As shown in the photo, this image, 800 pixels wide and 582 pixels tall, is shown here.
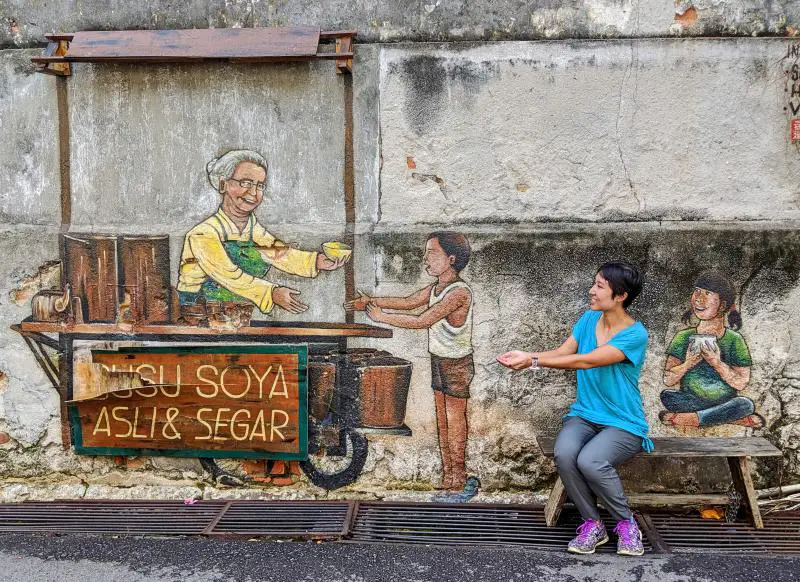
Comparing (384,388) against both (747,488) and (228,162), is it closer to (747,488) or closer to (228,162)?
(228,162)

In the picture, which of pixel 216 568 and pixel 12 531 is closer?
pixel 216 568

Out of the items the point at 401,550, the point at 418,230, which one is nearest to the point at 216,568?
the point at 401,550

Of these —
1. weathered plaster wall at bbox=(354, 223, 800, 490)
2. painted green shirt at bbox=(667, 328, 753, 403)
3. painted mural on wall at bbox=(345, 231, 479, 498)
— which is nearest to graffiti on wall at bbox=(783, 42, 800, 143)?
weathered plaster wall at bbox=(354, 223, 800, 490)

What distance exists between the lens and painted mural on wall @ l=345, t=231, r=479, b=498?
4074 millimetres

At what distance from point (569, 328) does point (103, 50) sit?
2838 millimetres

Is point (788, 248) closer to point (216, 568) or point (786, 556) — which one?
point (786, 556)

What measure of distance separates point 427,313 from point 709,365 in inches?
59.7

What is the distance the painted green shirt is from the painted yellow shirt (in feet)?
6.76

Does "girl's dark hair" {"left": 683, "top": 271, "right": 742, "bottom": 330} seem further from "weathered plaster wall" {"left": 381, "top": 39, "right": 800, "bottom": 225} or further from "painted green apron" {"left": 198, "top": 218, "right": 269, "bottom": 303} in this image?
"painted green apron" {"left": 198, "top": 218, "right": 269, "bottom": 303}

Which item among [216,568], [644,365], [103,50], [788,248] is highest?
[103,50]

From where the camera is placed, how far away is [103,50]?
13.0 feet

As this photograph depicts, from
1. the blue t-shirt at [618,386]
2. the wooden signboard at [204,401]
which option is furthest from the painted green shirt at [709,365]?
the wooden signboard at [204,401]

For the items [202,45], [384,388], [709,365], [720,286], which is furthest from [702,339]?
[202,45]

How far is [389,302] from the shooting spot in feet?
13.5
